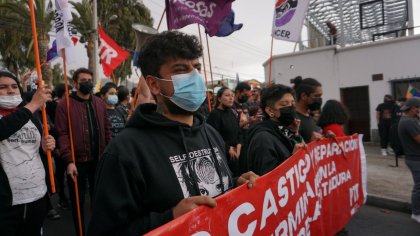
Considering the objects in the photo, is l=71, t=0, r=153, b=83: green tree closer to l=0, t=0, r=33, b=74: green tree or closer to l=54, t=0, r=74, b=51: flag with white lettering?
l=0, t=0, r=33, b=74: green tree

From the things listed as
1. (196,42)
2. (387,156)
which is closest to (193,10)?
(196,42)

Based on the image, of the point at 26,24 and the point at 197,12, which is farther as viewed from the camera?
the point at 26,24

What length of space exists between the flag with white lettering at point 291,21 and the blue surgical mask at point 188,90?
13.3 ft

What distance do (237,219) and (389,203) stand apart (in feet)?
16.4

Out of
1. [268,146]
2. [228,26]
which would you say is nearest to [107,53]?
[228,26]

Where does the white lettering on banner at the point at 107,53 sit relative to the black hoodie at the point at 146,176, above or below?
above

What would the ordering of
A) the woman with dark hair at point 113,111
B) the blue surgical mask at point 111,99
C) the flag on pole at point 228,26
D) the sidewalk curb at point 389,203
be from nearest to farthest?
the woman with dark hair at point 113,111
the flag on pole at point 228,26
the blue surgical mask at point 111,99
the sidewalk curb at point 389,203

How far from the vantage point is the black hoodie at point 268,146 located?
2775mm

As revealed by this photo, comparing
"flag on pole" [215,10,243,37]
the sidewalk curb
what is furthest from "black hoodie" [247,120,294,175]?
the sidewalk curb

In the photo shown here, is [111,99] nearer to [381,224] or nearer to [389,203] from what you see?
[381,224]

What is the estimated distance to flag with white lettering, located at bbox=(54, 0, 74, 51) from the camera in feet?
11.9

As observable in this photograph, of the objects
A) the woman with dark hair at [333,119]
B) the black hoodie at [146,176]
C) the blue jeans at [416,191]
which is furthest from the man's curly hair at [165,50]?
the blue jeans at [416,191]

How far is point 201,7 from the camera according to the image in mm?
4148

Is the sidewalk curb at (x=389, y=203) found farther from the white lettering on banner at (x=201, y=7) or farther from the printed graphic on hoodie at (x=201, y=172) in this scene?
the printed graphic on hoodie at (x=201, y=172)
